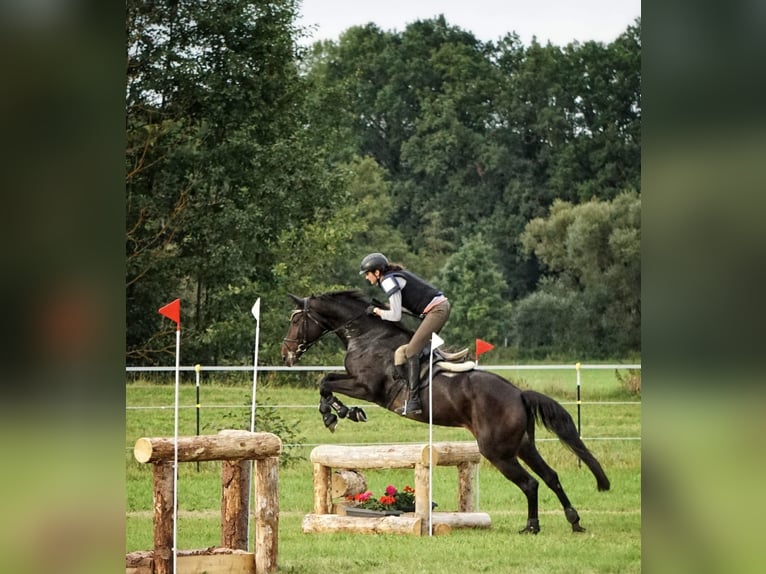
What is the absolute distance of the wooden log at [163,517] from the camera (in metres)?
4.30

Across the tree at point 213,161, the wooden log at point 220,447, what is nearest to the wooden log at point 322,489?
the wooden log at point 220,447

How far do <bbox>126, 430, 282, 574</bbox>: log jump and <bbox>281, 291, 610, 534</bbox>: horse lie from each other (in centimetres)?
138

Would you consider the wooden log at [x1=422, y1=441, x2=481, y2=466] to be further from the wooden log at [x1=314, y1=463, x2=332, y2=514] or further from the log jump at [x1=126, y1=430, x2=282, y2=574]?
the log jump at [x1=126, y1=430, x2=282, y2=574]

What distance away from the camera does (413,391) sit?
6398 mm

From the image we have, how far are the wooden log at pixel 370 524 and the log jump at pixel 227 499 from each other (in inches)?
48.2

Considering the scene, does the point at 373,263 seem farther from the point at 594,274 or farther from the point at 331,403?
the point at 594,274

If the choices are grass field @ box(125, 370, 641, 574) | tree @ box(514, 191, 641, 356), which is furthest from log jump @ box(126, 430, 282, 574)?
tree @ box(514, 191, 641, 356)

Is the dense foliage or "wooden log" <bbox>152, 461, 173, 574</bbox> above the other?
the dense foliage

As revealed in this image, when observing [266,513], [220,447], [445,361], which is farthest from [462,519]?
[220,447]

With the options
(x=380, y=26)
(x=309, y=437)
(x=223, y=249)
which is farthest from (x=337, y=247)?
(x=380, y=26)

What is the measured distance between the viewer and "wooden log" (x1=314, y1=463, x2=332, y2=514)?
6.49 m

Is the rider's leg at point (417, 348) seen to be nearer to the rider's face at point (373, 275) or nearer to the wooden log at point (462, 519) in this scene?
the rider's face at point (373, 275)
